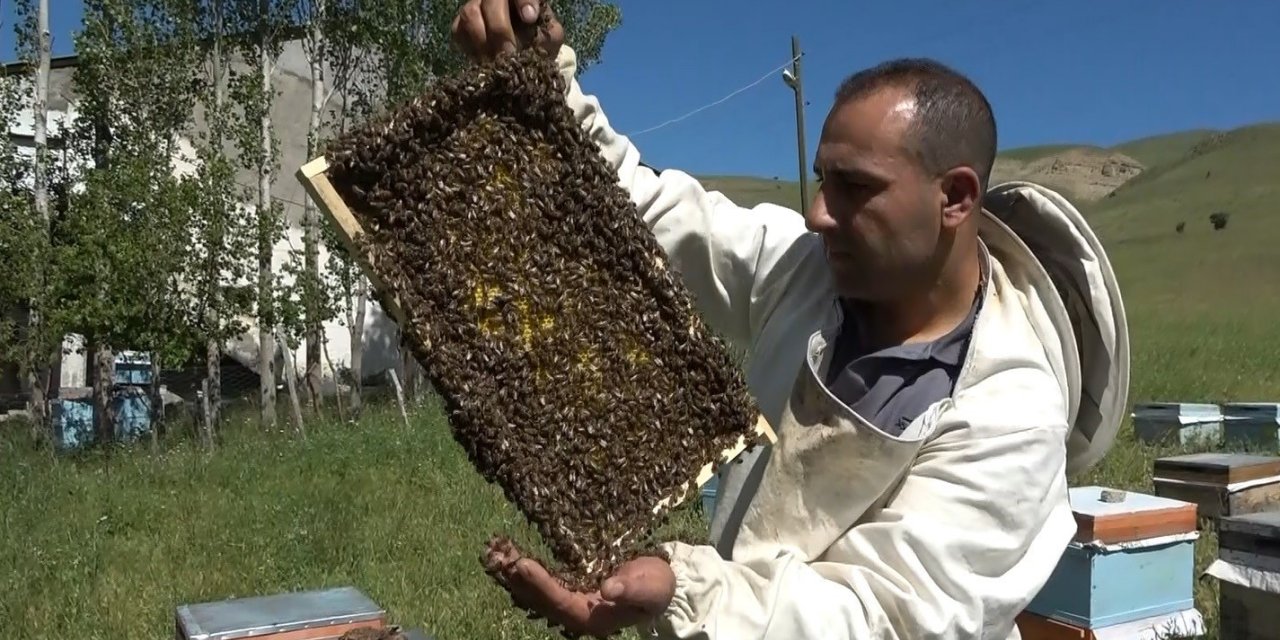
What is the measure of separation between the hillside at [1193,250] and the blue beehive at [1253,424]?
4.14 meters

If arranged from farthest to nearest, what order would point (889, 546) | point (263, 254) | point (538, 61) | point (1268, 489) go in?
point (263, 254) → point (1268, 489) → point (538, 61) → point (889, 546)

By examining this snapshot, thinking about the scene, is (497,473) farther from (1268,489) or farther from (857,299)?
(1268,489)

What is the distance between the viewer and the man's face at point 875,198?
5.90ft

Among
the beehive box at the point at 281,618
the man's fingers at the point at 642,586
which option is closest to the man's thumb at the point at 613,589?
the man's fingers at the point at 642,586

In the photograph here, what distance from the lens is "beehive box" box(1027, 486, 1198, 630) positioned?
14.4 ft

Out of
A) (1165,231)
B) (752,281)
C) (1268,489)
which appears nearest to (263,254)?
(1268,489)

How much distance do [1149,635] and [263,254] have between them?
13.2 metres

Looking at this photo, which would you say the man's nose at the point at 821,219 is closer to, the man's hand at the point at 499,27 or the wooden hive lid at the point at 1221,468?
the man's hand at the point at 499,27

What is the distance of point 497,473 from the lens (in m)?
1.67

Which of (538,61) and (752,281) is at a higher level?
(538,61)

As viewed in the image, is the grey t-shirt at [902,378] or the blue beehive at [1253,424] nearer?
the grey t-shirt at [902,378]

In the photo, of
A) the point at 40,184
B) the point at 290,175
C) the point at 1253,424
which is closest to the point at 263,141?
the point at 40,184

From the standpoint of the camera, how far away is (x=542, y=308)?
179cm

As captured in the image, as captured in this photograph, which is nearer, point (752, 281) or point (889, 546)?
point (889, 546)
